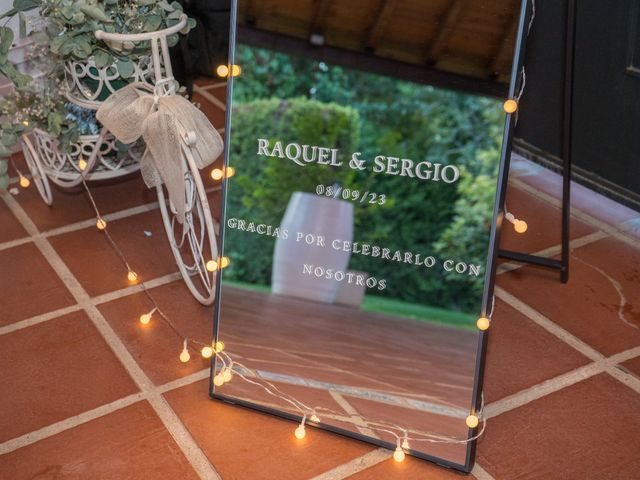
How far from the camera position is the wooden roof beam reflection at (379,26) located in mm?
1739

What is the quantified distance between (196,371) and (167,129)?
0.65 m

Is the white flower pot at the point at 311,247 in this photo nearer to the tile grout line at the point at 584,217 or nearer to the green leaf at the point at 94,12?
the green leaf at the point at 94,12

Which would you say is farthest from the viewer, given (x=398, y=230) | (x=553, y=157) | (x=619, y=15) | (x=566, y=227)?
(x=553, y=157)

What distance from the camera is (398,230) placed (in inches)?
72.3

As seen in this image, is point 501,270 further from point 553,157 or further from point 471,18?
point 471,18

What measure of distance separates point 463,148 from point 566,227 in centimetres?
90

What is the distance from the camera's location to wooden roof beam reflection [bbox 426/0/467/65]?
1677 millimetres

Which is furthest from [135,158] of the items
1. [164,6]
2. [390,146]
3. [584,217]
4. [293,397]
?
[584,217]

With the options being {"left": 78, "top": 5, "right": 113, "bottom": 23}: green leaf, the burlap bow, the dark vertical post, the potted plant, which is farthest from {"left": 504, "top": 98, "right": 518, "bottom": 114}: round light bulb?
{"left": 78, "top": 5, "right": 113, "bottom": 23}: green leaf

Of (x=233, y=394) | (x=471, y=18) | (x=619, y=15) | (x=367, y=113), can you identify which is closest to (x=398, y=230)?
(x=367, y=113)

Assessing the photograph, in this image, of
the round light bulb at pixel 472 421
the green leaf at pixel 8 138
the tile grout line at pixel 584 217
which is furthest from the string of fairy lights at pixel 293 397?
the tile grout line at pixel 584 217

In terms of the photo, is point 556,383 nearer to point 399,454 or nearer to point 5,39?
point 399,454

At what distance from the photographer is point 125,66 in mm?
2373

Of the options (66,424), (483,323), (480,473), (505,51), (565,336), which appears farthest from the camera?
(565,336)
